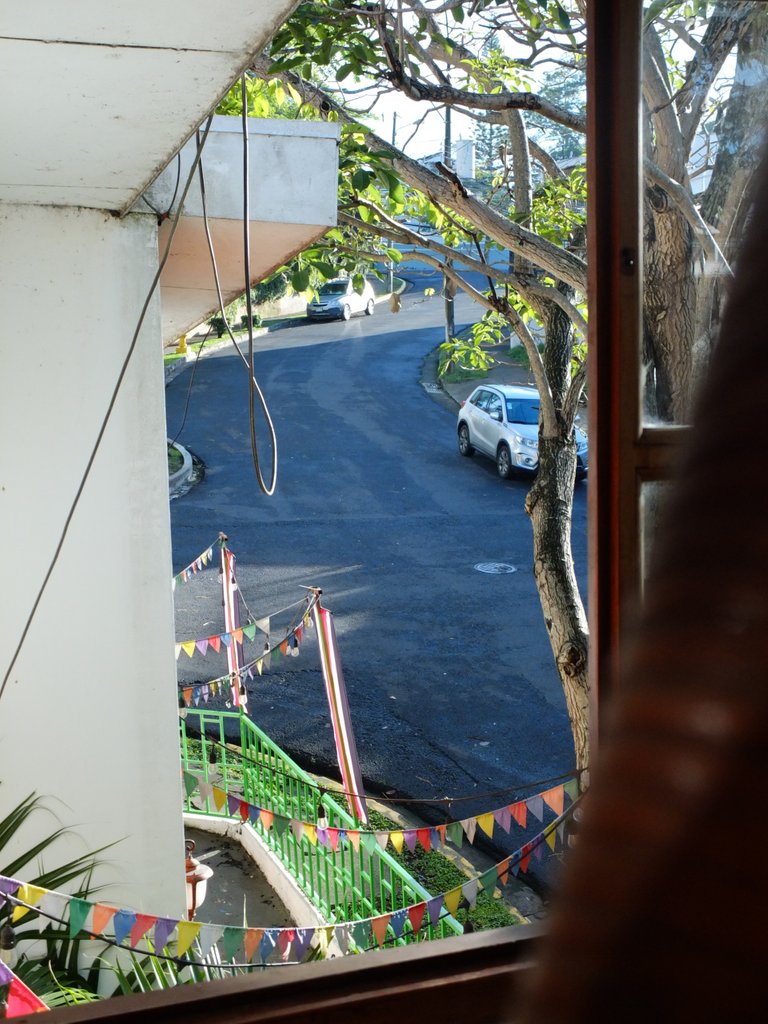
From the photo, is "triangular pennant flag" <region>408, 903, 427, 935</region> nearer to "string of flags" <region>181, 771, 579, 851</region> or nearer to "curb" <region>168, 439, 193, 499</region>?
"string of flags" <region>181, 771, 579, 851</region>

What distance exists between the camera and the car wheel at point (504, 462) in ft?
55.9

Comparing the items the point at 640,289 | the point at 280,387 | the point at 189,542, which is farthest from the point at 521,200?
the point at 280,387

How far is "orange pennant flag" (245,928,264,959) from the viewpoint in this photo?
10.3 feet

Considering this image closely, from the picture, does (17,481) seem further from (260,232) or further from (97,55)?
(97,55)

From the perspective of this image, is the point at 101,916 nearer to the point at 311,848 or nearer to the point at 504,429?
the point at 311,848

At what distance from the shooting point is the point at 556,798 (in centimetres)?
407

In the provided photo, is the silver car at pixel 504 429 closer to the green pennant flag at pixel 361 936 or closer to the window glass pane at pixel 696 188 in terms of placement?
the green pennant flag at pixel 361 936

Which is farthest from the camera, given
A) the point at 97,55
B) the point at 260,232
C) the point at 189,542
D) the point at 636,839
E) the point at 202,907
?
the point at 189,542

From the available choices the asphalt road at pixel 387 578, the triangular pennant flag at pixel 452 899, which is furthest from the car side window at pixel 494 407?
the triangular pennant flag at pixel 452 899

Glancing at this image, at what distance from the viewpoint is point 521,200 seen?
21.4 ft

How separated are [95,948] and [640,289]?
3273 mm

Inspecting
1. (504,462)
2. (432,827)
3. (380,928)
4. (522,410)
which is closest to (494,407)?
(522,410)

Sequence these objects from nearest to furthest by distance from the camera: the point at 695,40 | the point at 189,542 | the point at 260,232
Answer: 1. the point at 695,40
2. the point at 260,232
3. the point at 189,542

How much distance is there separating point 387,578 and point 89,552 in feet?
28.5
